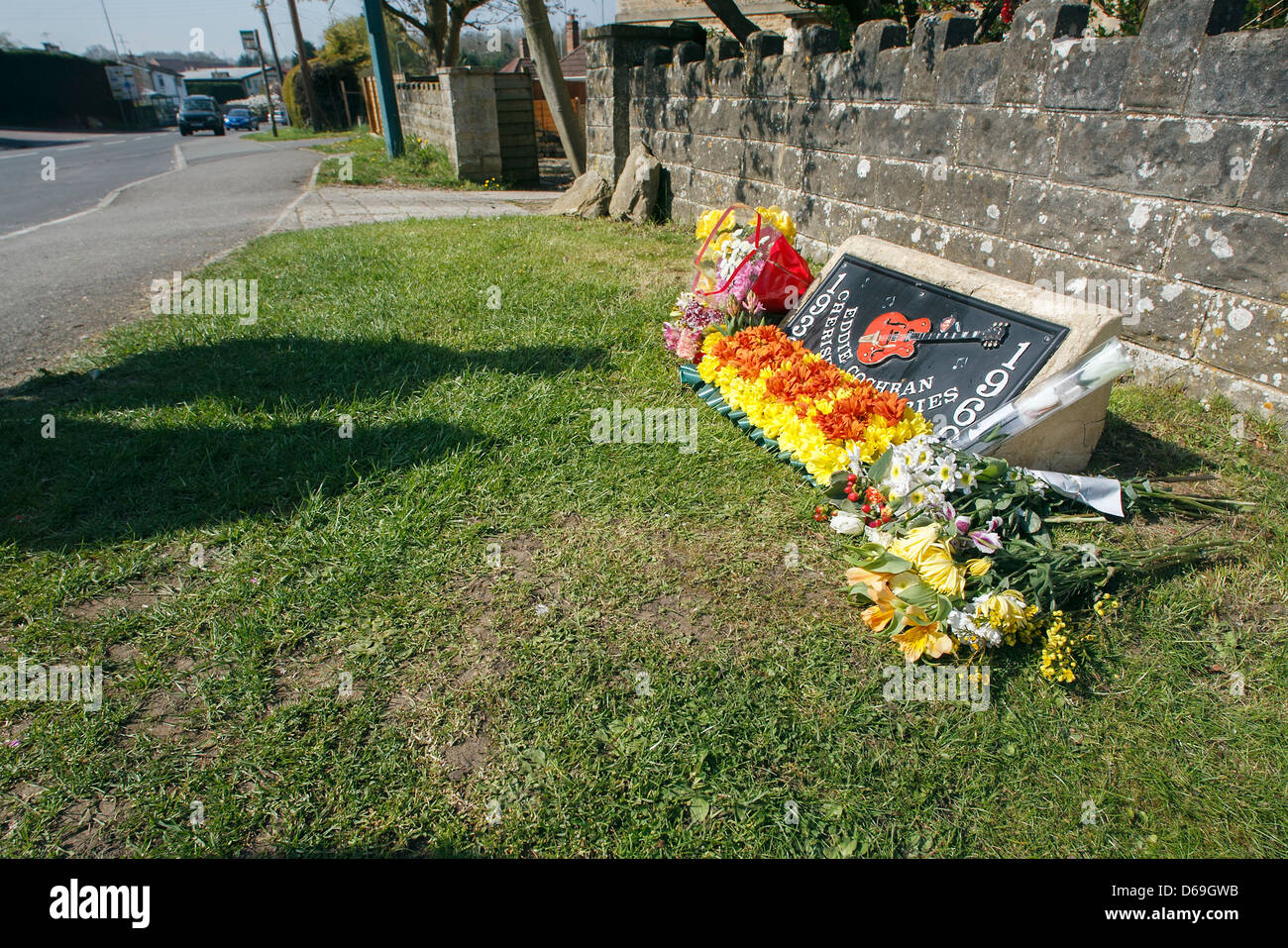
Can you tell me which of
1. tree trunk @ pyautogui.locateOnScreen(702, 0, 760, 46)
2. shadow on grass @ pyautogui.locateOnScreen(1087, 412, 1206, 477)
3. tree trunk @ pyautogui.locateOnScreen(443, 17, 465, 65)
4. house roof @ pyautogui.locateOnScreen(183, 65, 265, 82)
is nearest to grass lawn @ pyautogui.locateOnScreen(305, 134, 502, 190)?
tree trunk @ pyautogui.locateOnScreen(702, 0, 760, 46)

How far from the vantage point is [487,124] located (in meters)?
13.4

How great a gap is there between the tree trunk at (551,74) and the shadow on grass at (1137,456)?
9.91 m

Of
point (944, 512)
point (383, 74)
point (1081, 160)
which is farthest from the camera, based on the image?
point (383, 74)

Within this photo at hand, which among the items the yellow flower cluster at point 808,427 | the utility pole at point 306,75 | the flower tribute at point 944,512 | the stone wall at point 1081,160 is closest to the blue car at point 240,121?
the utility pole at point 306,75

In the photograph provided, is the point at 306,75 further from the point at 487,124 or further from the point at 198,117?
the point at 487,124

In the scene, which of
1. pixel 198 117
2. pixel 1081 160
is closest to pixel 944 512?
pixel 1081 160

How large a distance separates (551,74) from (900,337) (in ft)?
31.1

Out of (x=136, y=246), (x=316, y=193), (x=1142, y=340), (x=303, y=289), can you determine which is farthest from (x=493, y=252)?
(x=316, y=193)

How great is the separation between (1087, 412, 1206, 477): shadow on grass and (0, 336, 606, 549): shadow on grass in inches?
121

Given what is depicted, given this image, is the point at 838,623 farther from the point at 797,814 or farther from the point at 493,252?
the point at 493,252

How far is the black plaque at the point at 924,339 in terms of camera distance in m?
3.62

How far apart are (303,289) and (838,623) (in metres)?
5.84

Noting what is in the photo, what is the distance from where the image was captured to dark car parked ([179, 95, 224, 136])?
34.4 m

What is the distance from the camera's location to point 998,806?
2168 mm
